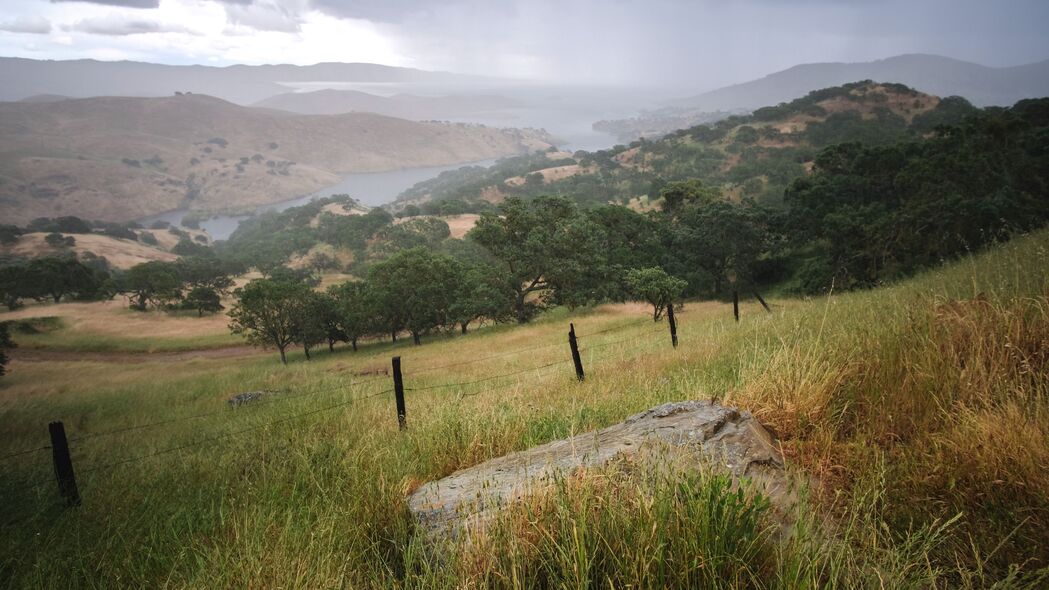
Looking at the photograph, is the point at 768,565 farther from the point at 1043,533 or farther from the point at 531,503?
the point at 1043,533

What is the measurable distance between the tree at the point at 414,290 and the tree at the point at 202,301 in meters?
38.8

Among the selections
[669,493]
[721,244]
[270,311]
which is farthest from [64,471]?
[721,244]

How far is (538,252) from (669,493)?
4377cm

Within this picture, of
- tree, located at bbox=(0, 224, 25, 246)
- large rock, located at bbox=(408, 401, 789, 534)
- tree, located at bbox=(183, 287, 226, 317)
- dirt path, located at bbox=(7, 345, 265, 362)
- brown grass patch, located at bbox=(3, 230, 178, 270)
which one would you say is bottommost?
dirt path, located at bbox=(7, 345, 265, 362)

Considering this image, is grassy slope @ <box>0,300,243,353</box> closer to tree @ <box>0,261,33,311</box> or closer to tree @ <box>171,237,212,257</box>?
tree @ <box>0,261,33,311</box>

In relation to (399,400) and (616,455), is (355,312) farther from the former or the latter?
(616,455)

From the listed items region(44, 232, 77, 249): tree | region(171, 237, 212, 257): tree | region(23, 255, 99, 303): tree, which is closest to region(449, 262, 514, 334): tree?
region(23, 255, 99, 303): tree

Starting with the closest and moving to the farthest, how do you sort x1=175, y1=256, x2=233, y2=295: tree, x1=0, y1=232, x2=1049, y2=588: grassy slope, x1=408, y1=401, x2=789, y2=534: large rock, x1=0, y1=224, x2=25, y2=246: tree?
x1=0, y1=232, x2=1049, y2=588: grassy slope → x1=408, y1=401, x2=789, y2=534: large rock → x1=175, y1=256, x2=233, y2=295: tree → x1=0, y1=224, x2=25, y2=246: tree

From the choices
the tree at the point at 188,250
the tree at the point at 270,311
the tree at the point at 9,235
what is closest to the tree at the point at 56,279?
the tree at the point at 270,311

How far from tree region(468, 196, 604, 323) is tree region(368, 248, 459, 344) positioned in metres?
6.11

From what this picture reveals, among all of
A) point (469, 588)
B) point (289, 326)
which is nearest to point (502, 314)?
point (289, 326)

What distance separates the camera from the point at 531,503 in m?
2.54

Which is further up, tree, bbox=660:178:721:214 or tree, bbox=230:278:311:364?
tree, bbox=660:178:721:214

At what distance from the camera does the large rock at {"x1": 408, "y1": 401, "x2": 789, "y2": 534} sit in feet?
9.55
